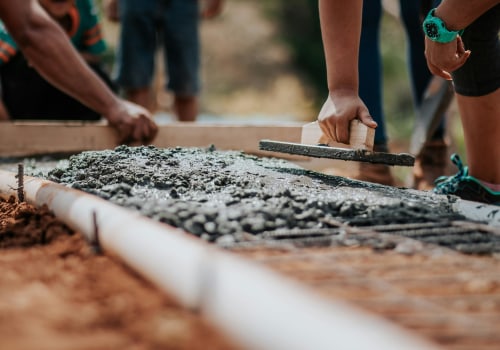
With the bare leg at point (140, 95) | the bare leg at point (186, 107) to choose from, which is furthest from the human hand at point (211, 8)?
the bare leg at point (140, 95)

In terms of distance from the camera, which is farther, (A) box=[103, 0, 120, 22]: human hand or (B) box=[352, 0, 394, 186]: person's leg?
(A) box=[103, 0, 120, 22]: human hand

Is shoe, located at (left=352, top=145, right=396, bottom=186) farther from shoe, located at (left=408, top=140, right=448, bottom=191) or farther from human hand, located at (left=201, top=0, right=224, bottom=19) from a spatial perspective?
human hand, located at (left=201, top=0, right=224, bottom=19)

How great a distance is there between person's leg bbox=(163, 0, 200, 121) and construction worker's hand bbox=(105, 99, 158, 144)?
1.30 metres

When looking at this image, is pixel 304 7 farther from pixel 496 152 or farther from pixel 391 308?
pixel 391 308

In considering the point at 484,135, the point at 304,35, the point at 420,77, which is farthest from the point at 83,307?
the point at 304,35

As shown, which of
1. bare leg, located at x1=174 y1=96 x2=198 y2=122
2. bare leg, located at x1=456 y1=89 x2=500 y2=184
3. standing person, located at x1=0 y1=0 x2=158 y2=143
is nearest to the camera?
bare leg, located at x1=456 y1=89 x2=500 y2=184

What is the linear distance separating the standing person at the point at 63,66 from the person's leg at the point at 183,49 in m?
1.28

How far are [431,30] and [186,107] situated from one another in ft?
8.73

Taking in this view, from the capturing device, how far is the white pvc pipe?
658 millimetres

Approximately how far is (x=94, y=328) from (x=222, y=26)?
55.1 feet

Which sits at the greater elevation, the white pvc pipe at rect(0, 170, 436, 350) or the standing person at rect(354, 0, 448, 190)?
the standing person at rect(354, 0, 448, 190)

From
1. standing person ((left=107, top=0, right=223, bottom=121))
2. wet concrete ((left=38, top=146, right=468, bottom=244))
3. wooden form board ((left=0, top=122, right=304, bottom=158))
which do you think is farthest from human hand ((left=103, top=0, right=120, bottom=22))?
wet concrete ((left=38, top=146, right=468, bottom=244))

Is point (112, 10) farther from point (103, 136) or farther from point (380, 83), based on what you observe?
point (380, 83)

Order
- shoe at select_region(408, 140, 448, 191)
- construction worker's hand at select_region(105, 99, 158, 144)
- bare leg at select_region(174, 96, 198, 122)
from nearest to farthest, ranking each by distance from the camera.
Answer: construction worker's hand at select_region(105, 99, 158, 144)
shoe at select_region(408, 140, 448, 191)
bare leg at select_region(174, 96, 198, 122)
